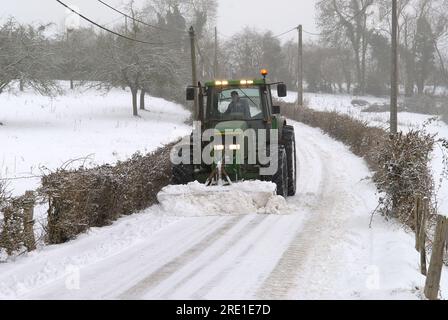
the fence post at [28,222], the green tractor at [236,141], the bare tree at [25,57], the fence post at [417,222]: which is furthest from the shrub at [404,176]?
the bare tree at [25,57]

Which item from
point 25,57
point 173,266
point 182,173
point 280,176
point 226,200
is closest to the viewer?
point 173,266

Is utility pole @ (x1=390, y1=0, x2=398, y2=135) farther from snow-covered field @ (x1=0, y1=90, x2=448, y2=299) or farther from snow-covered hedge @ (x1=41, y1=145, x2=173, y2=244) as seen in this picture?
snow-covered hedge @ (x1=41, y1=145, x2=173, y2=244)

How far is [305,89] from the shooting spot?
62844 mm

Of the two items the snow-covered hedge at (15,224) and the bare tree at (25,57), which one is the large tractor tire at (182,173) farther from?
the bare tree at (25,57)

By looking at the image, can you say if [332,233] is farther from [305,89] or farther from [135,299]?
[305,89]

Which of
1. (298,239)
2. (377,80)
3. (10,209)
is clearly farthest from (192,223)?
(377,80)

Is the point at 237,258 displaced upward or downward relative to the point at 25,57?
downward

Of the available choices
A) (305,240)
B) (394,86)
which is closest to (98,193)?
(305,240)

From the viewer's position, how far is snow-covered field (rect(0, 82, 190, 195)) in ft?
47.8

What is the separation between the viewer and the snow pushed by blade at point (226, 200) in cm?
861

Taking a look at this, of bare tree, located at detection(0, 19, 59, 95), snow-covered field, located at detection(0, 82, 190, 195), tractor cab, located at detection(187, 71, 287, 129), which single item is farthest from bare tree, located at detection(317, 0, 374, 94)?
tractor cab, located at detection(187, 71, 287, 129)

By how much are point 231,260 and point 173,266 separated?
71 centimetres

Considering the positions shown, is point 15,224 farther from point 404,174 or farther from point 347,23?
point 347,23

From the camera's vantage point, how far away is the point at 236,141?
9.26 m
